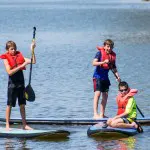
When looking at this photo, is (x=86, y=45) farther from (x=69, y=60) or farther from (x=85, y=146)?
(x=85, y=146)

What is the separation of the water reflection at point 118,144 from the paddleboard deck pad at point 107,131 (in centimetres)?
17

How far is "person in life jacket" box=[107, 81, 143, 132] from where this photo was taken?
16.8 metres

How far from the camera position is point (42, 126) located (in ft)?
59.4

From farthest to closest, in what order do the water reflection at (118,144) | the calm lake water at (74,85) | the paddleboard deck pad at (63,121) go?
the paddleboard deck pad at (63,121)
the calm lake water at (74,85)
the water reflection at (118,144)

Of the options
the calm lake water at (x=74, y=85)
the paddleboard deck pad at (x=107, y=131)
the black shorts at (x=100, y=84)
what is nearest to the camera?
the calm lake water at (x=74, y=85)

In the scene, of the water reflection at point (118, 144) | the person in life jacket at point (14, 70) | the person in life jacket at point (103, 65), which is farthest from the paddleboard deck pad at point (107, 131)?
the person in life jacket at point (103, 65)

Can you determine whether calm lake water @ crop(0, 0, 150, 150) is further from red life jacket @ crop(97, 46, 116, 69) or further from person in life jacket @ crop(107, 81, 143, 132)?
red life jacket @ crop(97, 46, 116, 69)

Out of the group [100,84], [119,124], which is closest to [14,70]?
[119,124]

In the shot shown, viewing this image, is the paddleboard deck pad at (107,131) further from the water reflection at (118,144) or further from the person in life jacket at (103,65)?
the person in life jacket at (103,65)

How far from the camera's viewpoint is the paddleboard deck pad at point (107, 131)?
1667 cm

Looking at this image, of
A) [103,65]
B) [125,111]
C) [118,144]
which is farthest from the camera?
[103,65]

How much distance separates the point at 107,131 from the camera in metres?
16.7

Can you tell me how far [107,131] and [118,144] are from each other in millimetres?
514

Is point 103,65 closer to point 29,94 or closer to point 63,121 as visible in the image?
point 63,121
